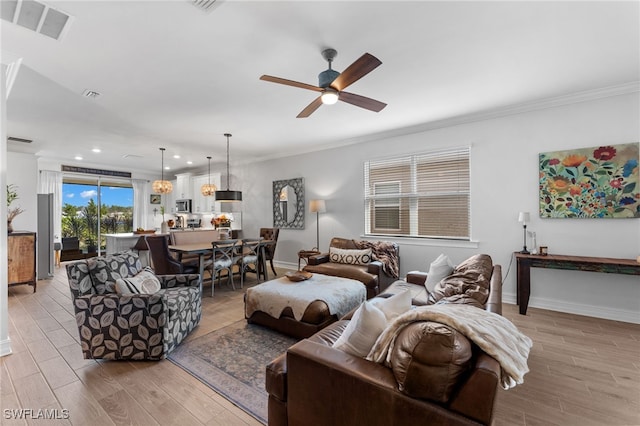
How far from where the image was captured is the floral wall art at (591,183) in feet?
10.6

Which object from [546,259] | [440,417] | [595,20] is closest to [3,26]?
[440,417]

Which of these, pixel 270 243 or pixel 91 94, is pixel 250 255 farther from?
pixel 91 94

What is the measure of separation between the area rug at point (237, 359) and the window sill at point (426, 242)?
9.08 ft

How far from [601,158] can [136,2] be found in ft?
16.1

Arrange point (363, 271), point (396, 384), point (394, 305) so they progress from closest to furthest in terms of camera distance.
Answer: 1. point (396, 384)
2. point (394, 305)
3. point (363, 271)

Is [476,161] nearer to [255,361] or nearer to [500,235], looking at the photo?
[500,235]

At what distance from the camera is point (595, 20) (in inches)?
83.7

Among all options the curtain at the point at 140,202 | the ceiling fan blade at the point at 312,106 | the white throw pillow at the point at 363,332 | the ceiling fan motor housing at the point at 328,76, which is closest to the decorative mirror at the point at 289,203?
the ceiling fan blade at the point at 312,106

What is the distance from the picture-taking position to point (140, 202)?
28.8 ft

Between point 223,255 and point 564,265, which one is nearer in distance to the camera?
point 564,265

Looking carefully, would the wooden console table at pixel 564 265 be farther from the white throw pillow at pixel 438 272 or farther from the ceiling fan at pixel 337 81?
the ceiling fan at pixel 337 81

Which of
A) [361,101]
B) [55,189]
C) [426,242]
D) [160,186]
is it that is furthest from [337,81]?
[55,189]

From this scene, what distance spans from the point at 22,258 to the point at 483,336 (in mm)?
6344

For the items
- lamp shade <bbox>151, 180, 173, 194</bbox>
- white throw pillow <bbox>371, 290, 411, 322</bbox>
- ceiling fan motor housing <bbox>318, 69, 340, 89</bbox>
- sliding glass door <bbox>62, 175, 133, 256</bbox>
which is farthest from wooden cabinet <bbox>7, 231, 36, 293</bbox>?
white throw pillow <bbox>371, 290, 411, 322</bbox>
